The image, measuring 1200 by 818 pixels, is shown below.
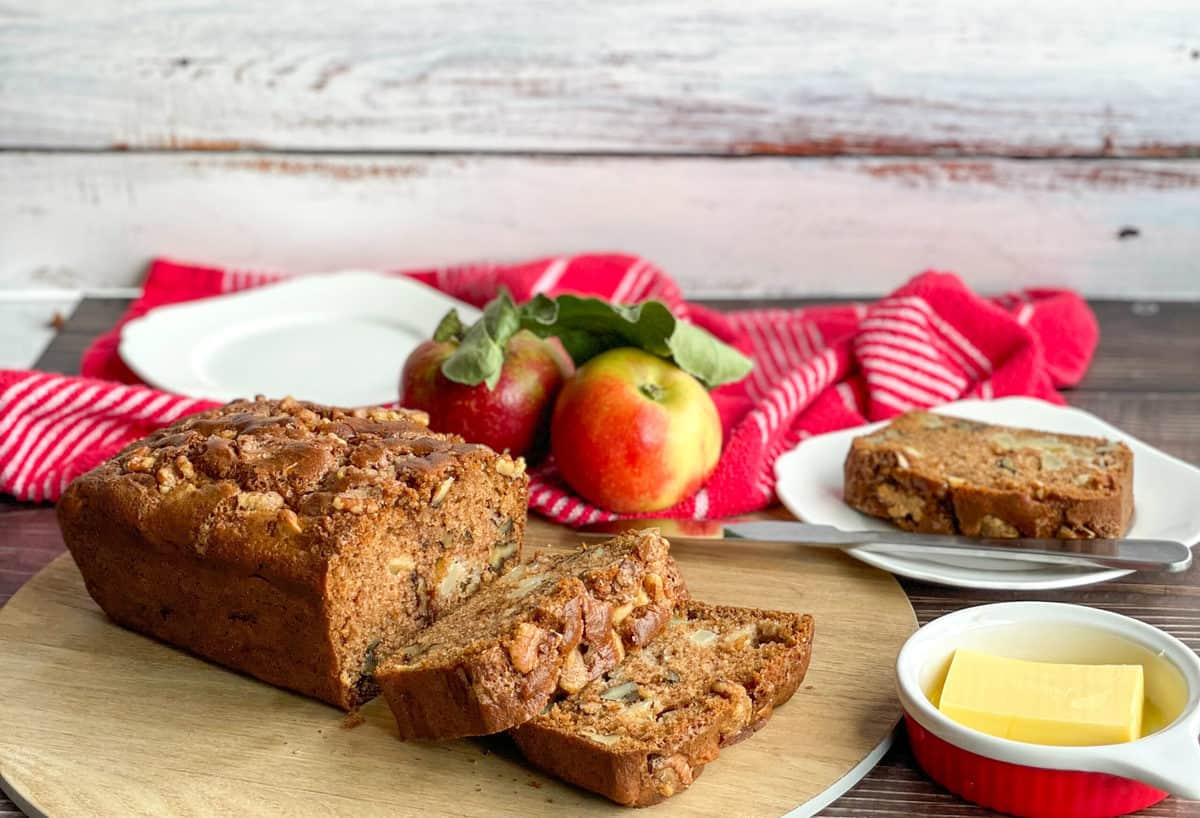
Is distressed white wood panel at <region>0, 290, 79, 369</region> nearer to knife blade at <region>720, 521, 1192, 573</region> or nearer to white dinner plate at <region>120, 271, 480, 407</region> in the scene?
white dinner plate at <region>120, 271, 480, 407</region>

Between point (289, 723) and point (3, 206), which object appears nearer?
point (289, 723)

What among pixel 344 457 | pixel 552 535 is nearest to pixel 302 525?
pixel 344 457

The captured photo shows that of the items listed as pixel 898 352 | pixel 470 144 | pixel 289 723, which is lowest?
pixel 289 723

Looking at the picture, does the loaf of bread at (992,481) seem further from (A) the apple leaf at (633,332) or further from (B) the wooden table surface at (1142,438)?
(A) the apple leaf at (633,332)

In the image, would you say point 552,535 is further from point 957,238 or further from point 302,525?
point 957,238

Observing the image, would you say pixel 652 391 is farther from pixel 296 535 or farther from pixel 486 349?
pixel 296 535

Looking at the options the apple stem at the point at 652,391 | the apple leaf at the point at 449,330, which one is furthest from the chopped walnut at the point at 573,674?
the apple leaf at the point at 449,330

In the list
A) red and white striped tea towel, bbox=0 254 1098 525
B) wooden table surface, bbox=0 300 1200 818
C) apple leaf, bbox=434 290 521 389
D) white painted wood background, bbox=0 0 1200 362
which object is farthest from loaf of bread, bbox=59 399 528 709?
white painted wood background, bbox=0 0 1200 362

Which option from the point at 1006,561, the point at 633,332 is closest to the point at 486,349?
the point at 633,332
